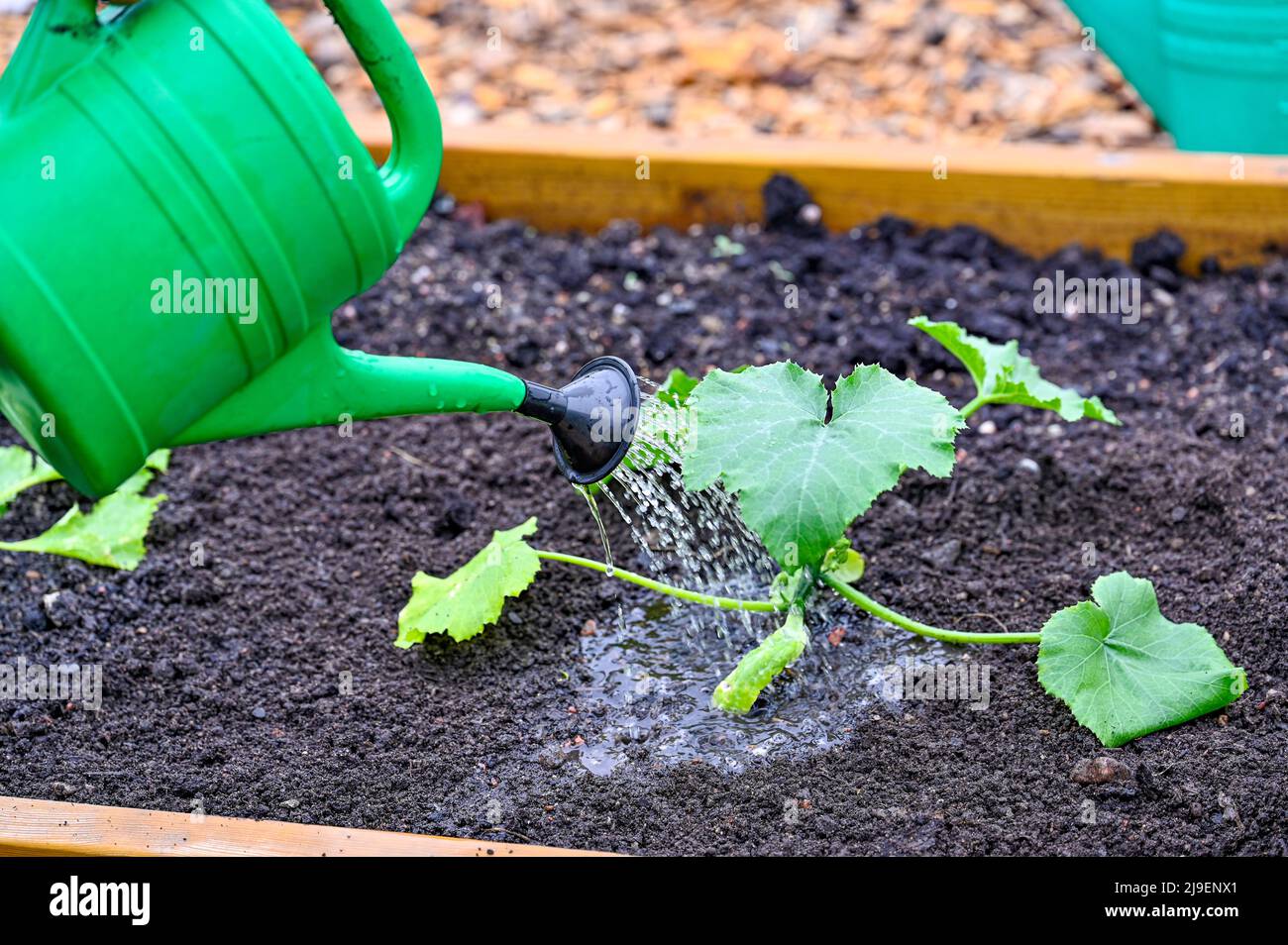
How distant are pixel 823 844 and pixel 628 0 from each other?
2800 mm

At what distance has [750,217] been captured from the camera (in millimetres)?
3045

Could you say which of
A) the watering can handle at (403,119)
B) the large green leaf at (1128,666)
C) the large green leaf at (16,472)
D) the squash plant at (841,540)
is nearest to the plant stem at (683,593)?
the squash plant at (841,540)

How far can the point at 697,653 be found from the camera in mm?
2176

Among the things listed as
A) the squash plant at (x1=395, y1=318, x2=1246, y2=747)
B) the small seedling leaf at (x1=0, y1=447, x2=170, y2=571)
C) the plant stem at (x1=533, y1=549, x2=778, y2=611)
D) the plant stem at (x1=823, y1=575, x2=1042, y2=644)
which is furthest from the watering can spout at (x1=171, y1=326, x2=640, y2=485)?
the small seedling leaf at (x1=0, y1=447, x2=170, y2=571)

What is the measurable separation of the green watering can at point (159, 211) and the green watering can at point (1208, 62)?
2.05 meters

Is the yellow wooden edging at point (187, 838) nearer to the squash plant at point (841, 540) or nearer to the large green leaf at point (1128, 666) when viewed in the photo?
the squash plant at point (841, 540)

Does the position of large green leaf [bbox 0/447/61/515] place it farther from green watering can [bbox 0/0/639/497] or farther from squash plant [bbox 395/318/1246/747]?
green watering can [bbox 0/0/639/497]

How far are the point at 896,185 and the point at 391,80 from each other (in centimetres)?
164

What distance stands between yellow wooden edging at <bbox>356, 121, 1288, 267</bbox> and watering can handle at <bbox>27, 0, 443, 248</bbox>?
1.48 metres

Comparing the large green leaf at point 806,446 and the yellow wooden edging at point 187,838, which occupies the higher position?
the large green leaf at point 806,446

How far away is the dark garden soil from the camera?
186 cm

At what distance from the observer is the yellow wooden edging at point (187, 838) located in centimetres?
169

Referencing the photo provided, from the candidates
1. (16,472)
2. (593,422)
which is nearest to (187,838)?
(593,422)

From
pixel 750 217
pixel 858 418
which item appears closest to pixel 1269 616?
pixel 858 418
